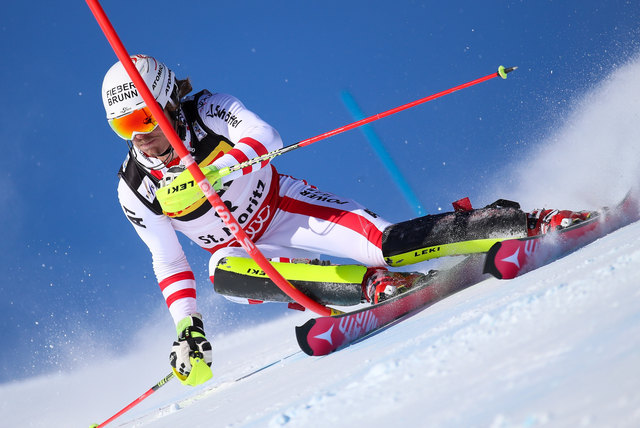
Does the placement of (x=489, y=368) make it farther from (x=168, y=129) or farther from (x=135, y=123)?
(x=135, y=123)

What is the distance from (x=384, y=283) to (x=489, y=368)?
5.45 ft

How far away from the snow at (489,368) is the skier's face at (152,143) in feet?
3.68

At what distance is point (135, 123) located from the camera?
9.40 ft

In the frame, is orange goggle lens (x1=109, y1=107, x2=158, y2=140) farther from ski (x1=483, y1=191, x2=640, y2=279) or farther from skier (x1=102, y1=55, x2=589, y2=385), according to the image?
ski (x1=483, y1=191, x2=640, y2=279)

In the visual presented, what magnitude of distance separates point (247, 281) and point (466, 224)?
1058 mm

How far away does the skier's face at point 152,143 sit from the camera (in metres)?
2.93

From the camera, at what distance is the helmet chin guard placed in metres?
2.85

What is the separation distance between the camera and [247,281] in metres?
3.06

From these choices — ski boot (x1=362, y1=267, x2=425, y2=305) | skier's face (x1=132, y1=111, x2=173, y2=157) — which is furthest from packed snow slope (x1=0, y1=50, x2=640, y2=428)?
skier's face (x1=132, y1=111, x2=173, y2=157)

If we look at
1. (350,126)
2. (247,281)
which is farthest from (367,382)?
(247,281)

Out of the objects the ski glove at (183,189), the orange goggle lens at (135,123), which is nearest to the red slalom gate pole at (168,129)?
the ski glove at (183,189)

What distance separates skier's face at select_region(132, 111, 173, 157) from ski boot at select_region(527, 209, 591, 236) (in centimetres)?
169

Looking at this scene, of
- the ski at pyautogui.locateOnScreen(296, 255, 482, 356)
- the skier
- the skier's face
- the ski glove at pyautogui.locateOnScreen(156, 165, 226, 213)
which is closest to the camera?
the ski at pyautogui.locateOnScreen(296, 255, 482, 356)

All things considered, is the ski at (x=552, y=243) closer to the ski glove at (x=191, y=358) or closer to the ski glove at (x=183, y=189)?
the ski glove at (x=183, y=189)
